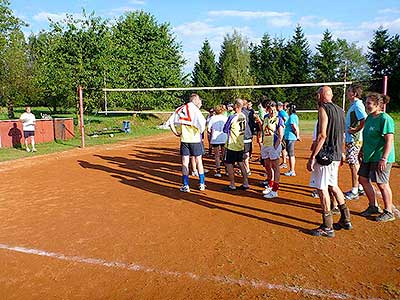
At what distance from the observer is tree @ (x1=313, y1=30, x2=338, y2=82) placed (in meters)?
50.3

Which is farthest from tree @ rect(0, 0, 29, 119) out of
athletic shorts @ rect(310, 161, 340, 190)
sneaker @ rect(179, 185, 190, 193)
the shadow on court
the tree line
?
athletic shorts @ rect(310, 161, 340, 190)

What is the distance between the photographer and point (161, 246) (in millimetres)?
4797

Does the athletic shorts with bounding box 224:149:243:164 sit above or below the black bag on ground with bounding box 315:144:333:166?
below

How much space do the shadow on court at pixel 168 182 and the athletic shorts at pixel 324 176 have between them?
79 centimetres

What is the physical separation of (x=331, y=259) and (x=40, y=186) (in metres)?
6.98

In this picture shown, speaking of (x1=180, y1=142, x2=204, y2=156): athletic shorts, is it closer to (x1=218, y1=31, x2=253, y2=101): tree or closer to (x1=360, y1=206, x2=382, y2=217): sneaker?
(x1=360, y1=206, x2=382, y2=217): sneaker

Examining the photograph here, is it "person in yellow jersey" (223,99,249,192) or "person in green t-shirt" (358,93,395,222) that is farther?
"person in yellow jersey" (223,99,249,192)

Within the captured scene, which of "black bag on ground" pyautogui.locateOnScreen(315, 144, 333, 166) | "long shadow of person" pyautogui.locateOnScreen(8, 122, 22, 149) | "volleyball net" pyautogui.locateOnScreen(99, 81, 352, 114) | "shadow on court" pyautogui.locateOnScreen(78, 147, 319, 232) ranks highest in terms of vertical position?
"volleyball net" pyautogui.locateOnScreen(99, 81, 352, 114)

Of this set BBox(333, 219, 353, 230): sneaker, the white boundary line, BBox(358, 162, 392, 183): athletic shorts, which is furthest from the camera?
BBox(358, 162, 392, 183): athletic shorts

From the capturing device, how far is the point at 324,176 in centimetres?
496

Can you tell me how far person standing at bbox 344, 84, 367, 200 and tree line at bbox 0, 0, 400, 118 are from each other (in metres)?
5.07

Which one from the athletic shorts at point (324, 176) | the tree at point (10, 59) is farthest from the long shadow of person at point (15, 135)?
the tree at point (10, 59)

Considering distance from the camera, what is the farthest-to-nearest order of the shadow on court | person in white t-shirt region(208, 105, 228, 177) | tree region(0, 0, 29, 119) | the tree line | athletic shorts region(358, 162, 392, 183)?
tree region(0, 0, 29, 119), the tree line, person in white t-shirt region(208, 105, 228, 177), the shadow on court, athletic shorts region(358, 162, 392, 183)

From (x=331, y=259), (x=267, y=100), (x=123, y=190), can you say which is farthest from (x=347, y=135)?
(x=123, y=190)
